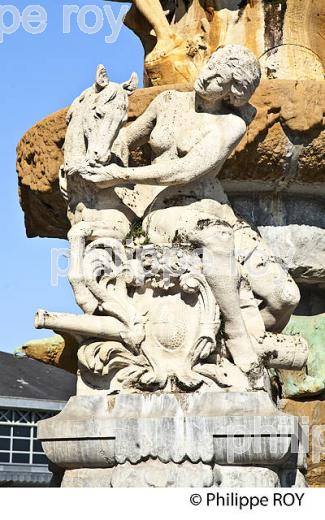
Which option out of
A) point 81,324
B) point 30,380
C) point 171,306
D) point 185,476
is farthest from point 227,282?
point 30,380

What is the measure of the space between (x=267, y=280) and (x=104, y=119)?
5.13ft

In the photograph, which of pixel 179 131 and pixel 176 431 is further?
pixel 179 131

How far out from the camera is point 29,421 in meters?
31.6

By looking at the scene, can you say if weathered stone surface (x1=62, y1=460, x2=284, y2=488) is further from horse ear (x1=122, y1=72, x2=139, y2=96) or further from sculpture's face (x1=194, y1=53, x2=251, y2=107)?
horse ear (x1=122, y1=72, x2=139, y2=96)

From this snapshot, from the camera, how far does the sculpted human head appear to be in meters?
9.21

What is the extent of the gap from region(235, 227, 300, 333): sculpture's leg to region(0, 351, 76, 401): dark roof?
2257 cm

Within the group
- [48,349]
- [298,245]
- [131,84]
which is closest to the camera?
[131,84]

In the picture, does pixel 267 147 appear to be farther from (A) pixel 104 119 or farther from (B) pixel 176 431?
(B) pixel 176 431

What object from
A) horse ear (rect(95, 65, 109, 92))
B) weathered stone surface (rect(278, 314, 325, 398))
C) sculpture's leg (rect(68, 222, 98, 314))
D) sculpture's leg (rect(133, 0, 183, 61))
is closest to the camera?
sculpture's leg (rect(68, 222, 98, 314))

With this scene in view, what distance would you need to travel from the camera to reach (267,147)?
1002 centimetres

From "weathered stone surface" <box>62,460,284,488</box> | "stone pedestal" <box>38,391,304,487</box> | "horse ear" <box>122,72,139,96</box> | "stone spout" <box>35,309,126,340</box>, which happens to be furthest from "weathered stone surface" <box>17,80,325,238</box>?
"weathered stone surface" <box>62,460,284,488</box>

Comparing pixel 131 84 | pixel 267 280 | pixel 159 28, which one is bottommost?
pixel 267 280

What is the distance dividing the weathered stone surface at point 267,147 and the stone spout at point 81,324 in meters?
1.52
